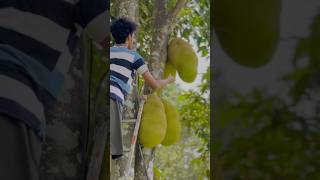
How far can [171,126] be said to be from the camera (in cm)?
182

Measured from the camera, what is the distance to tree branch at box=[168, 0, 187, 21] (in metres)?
1.51

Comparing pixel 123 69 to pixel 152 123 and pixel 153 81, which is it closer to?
A: pixel 153 81

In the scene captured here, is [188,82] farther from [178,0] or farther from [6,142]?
[6,142]

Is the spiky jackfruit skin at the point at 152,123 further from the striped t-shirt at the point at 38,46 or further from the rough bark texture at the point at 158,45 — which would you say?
the striped t-shirt at the point at 38,46

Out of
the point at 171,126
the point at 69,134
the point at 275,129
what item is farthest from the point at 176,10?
the point at 275,129

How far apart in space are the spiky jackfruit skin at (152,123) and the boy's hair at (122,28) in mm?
243

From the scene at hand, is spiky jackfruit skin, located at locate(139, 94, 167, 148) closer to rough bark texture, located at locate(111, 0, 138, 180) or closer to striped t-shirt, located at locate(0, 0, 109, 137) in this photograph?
rough bark texture, located at locate(111, 0, 138, 180)

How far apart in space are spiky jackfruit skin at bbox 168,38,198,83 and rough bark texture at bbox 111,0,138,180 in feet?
0.63

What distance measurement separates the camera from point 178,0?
59.4 inches

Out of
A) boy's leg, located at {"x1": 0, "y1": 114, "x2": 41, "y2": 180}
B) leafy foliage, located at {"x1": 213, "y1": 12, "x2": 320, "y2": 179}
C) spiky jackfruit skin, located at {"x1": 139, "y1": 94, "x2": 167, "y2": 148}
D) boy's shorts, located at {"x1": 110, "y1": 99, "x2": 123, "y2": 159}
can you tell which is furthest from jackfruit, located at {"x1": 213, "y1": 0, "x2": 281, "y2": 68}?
spiky jackfruit skin, located at {"x1": 139, "y1": 94, "x2": 167, "y2": 148}

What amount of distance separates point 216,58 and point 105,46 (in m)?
0.19

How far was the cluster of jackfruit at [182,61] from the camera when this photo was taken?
1.65m

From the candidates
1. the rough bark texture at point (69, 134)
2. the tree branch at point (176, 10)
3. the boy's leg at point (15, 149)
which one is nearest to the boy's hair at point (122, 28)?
the tree branch at point (176, 10)

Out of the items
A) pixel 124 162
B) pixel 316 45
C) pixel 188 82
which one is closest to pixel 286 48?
pixel 316 45
